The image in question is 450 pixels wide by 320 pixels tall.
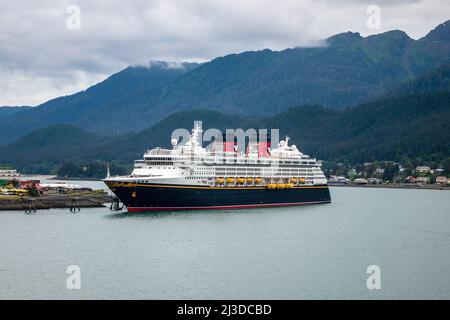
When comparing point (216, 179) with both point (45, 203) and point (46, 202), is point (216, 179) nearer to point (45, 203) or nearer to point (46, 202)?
point (45, 203)

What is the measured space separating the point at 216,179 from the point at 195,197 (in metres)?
3.78

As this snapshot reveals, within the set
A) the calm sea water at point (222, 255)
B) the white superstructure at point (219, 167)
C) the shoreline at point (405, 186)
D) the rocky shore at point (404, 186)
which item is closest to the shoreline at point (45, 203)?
the calm sea water at point (222, 255)

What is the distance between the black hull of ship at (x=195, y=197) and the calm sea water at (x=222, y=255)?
222 cm

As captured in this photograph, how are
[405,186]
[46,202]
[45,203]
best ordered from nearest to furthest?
1. [45,203]
2. [46,202]
3. [405,186]

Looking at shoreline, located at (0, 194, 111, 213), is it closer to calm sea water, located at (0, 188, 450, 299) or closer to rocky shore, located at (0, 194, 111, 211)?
rocky shore, located at (0, 194, 111, 211)

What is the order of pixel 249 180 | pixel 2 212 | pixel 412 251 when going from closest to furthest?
pixel 412 251
pixel 2 212
pixel 249 180

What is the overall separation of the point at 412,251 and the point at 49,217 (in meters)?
30.9

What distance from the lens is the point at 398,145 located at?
190750mm

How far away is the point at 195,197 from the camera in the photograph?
6594 cm

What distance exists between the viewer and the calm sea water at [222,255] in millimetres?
33938

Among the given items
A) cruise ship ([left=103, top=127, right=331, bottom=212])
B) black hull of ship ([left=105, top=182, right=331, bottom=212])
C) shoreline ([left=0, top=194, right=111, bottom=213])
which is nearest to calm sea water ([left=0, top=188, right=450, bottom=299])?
black hull of ship ([left=105, top=182, right=331, bottom=212])

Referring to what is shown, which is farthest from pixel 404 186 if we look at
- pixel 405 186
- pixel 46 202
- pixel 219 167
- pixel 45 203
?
pixel 45 203
